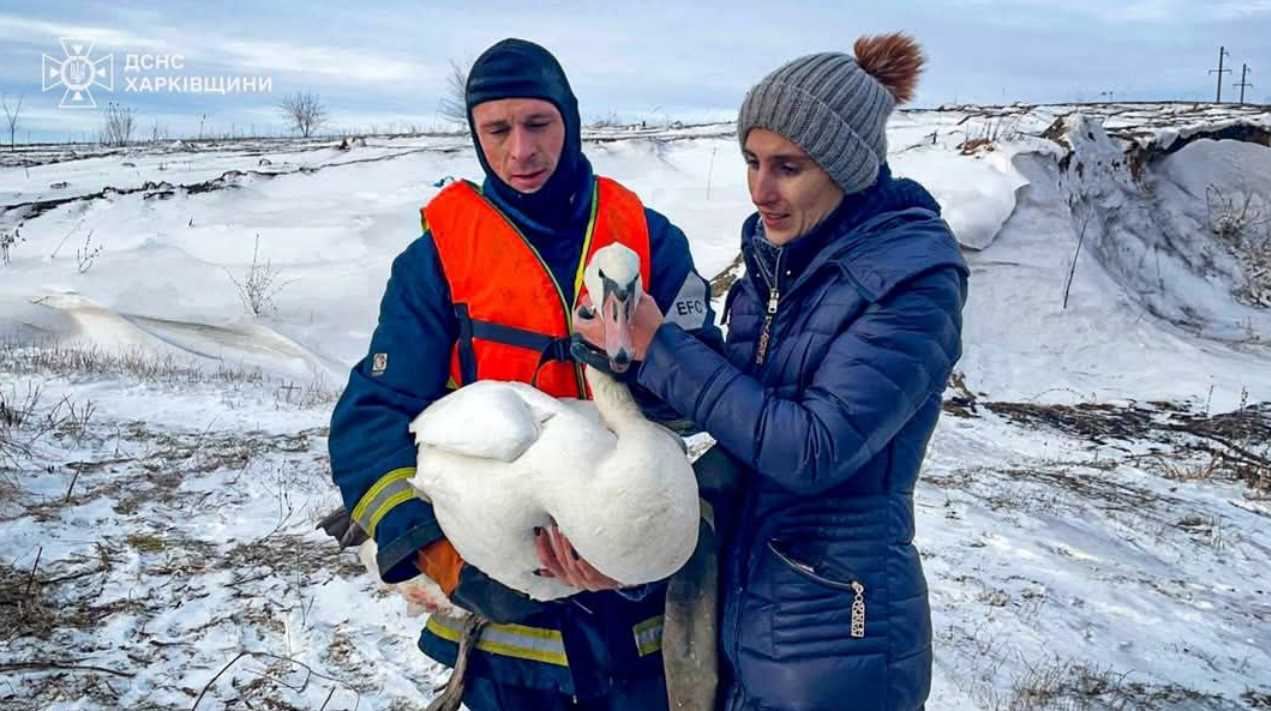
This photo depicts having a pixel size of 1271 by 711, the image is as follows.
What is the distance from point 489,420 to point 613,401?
32 centimetres

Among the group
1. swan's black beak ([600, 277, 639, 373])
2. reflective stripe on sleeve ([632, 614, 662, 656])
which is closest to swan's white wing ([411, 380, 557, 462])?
swan's black beak ([600, 277, 639, 373])

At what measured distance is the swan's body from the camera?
2.12m

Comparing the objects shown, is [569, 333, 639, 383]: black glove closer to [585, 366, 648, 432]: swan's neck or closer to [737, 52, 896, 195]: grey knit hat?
[585, 366, 648, 432]: swan's neck

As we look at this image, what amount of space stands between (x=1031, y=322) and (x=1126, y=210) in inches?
194

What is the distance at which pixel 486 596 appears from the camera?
2350mm

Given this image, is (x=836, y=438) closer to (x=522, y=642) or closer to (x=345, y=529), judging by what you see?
(x=522, y=642)

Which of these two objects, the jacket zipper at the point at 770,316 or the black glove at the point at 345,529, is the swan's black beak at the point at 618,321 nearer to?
the jacket zipper at the point at 770,316

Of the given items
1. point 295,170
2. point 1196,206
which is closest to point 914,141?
point 1196,206

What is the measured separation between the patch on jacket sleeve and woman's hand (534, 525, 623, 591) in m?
0.63

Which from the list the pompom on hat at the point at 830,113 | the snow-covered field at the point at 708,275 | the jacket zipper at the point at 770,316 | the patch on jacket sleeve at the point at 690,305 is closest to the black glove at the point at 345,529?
the patch on jacket sleeve at the point at 690,305

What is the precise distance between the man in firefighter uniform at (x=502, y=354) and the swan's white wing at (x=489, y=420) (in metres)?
0.15

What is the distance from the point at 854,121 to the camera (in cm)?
227

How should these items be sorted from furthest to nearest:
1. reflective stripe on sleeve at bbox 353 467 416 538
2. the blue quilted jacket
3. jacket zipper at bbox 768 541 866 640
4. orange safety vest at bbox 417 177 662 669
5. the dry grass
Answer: the dry grass < orange safety vest at bbox 417 177 662 669 < reflective stripe on sleeve at bbox 353 467 416 538 < jacket zipper at bbox 768 541 866 640 < the blue quilted jacket

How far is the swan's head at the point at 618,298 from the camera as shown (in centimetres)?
220
